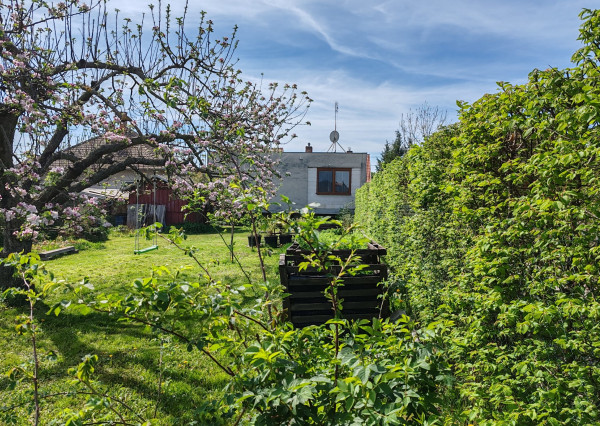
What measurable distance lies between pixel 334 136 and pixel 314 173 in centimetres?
315

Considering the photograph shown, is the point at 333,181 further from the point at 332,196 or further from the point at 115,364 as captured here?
the point at 115,364

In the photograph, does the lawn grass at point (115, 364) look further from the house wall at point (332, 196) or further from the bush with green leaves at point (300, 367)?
the house wall at point (332, 196)

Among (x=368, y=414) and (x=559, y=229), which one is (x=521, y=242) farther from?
(x=368, y=414)

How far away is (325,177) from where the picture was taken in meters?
25.4

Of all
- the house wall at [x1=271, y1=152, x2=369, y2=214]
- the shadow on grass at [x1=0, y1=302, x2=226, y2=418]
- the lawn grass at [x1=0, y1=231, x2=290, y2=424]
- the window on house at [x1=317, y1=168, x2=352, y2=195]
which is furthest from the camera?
the window on house at [x1=317, y1=168, x2=352, y2=195]

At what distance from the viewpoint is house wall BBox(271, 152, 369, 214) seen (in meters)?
25.1

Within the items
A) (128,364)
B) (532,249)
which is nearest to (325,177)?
(128,364)

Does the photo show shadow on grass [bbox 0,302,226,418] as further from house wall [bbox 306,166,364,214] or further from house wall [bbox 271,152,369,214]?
house wall [bbox 306,166,364,214]

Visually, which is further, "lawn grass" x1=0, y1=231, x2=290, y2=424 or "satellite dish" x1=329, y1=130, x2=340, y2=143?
"satellite dish" x1=329, y1=130, x2=340, y2=143

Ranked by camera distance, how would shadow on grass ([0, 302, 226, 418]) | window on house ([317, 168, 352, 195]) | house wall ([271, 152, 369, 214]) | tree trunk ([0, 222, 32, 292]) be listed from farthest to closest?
window on house ([317, 168, 352, 195]) → house wall ([271, 152, 369, 214]) → tree trunk ([0, 222, 32, 292]) → shadow on grass ([0, 302, 226, 418])

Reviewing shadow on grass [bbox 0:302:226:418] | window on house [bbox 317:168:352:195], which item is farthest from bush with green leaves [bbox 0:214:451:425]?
window on house [bbox 317:168:352:195]

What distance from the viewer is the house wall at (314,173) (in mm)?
25141

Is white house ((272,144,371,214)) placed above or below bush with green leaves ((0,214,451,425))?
above

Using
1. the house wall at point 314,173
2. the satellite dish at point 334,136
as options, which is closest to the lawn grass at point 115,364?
the house wall at point 314,173
